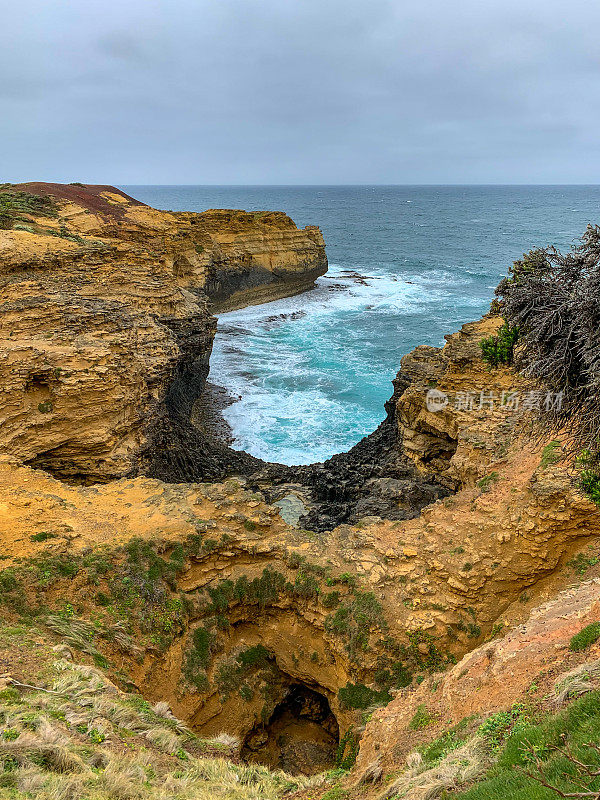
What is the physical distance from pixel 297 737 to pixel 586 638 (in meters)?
10.9

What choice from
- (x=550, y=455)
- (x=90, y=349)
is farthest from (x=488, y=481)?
(x=90, y=349)

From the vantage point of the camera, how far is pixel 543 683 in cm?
871

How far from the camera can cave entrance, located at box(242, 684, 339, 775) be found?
1504 centimetres

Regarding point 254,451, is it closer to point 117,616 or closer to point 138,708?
point 117,616

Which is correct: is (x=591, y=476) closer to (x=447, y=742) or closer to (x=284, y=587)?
(x=447, y=742)

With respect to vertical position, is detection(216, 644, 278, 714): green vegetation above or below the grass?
below

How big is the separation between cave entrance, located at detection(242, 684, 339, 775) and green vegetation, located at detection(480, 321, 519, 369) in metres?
12.2

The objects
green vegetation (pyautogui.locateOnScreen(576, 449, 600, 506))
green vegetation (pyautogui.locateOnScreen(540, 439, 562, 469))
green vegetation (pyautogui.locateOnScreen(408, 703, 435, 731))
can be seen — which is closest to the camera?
green vegetation (pyautogui.locateOnScreen(576, 449, 600, 506))

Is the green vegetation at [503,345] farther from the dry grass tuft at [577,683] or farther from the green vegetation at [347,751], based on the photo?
the green vegetation at [347,751]

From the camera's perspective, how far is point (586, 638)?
9.19 meters

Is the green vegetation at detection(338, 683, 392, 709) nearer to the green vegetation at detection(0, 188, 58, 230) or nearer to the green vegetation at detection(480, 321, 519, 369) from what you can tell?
the green vegetation at detection(480, 321, 519, 369)

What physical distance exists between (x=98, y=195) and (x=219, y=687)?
50359mm

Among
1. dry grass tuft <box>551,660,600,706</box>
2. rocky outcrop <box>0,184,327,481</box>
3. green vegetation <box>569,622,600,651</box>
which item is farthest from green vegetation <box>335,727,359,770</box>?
rocky outcrop <box>0,184,327,481</box>

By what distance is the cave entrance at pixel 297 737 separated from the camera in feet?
49.3
